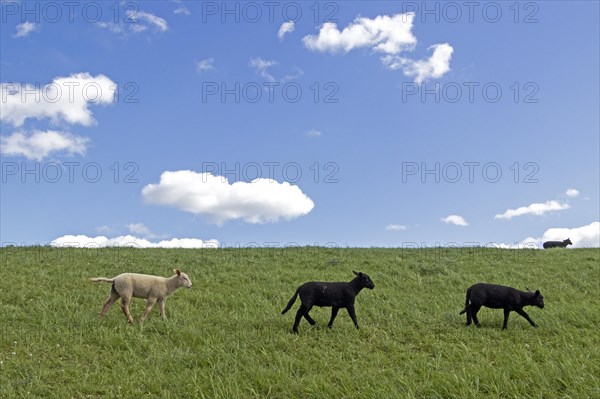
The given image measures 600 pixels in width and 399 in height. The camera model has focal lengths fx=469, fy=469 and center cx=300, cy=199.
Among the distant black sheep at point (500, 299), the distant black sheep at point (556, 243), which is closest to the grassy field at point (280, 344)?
the distant black sheep at point (500, 299)

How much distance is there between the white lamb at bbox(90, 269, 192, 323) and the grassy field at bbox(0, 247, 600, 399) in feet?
1.50

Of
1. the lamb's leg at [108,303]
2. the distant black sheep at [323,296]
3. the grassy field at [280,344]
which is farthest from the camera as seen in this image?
the lamb's leg at [108,303]

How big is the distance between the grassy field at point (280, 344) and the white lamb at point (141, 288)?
0.46 meters

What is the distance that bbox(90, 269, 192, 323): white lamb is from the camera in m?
12.6

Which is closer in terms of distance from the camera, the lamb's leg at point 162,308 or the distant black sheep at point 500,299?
the distant black sheep at point 500,299

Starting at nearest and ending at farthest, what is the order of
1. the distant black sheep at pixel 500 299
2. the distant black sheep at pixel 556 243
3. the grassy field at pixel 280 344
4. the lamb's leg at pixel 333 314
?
the grassy field at pixel 280 344, the lamb's leg at pixel 333 314, the distant black sheep at pixel 500 299, the distant black sheep at pixel 556 243

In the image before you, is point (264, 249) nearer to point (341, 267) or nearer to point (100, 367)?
point (341, 267)

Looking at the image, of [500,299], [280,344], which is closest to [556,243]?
[500,299]

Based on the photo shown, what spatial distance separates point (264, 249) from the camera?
28.4 meters

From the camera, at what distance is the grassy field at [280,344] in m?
9.01

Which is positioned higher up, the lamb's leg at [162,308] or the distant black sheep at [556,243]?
the distant black sheep at [556,243]

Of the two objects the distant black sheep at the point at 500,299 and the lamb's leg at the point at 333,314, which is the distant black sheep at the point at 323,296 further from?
the distant black sheep at the point at 500,299

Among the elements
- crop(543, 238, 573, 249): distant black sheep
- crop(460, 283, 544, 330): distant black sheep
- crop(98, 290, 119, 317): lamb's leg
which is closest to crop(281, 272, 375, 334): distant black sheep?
crop(460, 283, 544, 330): distant black sheep

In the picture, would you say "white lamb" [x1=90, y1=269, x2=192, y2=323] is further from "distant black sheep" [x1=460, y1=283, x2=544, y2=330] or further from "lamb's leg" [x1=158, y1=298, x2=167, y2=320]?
"distant black sheep" [x1=460, y1=283, x2=544, y2=330]
